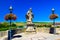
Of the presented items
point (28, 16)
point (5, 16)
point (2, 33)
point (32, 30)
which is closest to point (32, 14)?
point (28, 16)

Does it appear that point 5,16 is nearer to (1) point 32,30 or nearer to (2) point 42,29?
(1) point 32,30

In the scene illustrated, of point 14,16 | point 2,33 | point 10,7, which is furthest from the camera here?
point 14,16

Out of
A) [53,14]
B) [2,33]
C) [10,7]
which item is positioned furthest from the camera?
[53,14]

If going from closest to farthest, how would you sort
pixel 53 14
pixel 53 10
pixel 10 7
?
pixel 10 7, pixel 53 10, pixel 53 14

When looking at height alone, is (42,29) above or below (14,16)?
below

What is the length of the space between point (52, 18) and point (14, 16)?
9854 millimetres

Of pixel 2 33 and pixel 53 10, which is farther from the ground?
pixel 53 10

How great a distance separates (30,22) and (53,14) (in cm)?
585

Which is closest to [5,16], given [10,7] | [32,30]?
[32,30]

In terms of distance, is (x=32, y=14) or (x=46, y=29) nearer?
(x=32, y=14)

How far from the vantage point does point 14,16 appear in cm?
2419

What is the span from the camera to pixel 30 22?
2739cm

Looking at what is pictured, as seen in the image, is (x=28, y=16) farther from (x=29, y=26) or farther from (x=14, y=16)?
(x=14, y=16)

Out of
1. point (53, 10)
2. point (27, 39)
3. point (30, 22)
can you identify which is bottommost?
point (27, 39)
